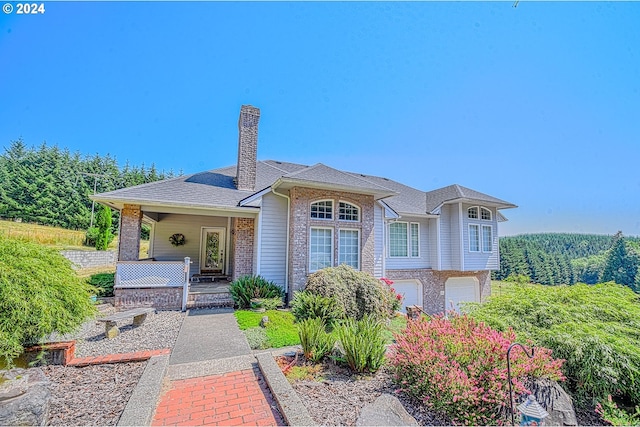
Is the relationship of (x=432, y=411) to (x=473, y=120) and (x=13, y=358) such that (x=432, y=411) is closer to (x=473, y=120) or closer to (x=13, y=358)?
(x=13, y=358)

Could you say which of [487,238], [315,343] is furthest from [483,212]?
[315,343]

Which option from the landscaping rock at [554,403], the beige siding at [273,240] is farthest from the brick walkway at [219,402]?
the beige siding at [273,240]

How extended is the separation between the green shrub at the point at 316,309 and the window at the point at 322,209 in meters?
3.51

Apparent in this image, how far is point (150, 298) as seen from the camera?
848 cm

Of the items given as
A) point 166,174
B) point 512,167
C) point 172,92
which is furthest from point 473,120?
point 166,174

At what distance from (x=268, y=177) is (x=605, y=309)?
37.8 ft

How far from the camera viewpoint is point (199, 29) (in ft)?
23.9

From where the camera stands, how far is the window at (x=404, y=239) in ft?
44.8

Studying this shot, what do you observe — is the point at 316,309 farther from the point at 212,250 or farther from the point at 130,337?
the point at 212,250

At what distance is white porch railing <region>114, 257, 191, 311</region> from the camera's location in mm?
8311

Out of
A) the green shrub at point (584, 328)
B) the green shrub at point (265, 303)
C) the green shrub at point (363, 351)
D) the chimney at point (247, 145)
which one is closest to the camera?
the green shrub at point (584, 328)

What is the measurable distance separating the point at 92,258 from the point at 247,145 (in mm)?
17126

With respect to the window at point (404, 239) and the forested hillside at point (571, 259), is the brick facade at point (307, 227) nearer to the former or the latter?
the window at point (404, 239)

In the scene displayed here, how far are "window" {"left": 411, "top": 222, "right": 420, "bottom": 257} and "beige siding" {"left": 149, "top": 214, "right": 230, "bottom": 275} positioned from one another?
9354 millimetres
